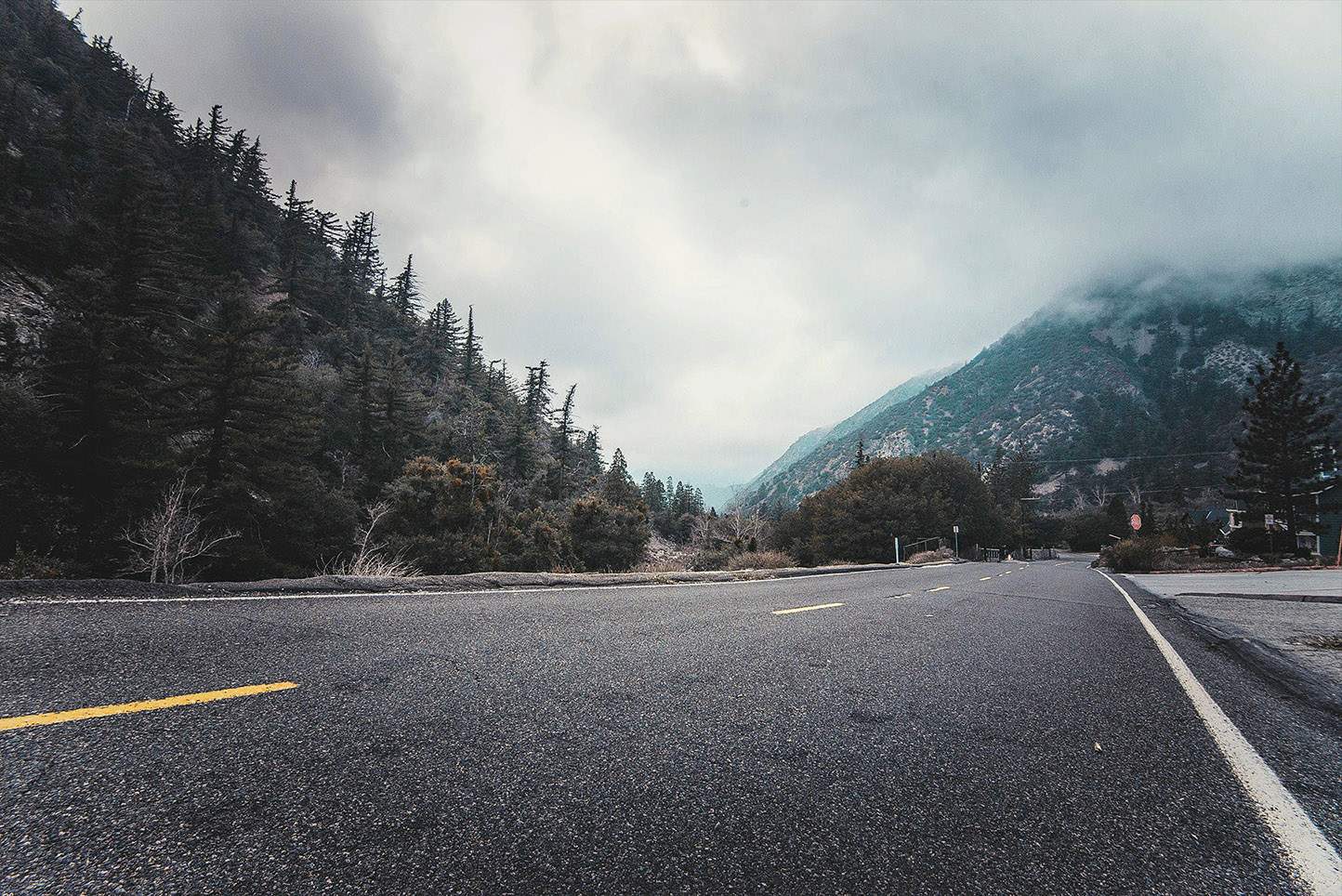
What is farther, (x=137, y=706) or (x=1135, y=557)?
(x=1135, y=557)

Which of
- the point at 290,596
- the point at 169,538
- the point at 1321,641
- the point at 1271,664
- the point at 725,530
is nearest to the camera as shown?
the point at 1271,664

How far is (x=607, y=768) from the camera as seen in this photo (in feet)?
5.75

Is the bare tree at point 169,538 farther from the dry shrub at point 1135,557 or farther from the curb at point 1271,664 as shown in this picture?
the dry shrub at point 1135,557

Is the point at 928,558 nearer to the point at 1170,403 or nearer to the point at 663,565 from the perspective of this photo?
the point at 663,565

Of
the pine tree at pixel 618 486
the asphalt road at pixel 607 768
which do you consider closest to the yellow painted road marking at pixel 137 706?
the asphalt road at pixel 607 768

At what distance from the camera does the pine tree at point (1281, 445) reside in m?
26.7

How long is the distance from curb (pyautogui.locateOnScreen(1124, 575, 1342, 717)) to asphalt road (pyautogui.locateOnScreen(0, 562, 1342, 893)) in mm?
173

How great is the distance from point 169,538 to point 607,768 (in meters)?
15.0

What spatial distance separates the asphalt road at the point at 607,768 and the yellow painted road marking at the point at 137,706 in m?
0.06

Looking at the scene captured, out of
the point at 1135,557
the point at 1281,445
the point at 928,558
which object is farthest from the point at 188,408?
the point at 1281,445

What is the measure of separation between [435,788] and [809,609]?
4.98 metres

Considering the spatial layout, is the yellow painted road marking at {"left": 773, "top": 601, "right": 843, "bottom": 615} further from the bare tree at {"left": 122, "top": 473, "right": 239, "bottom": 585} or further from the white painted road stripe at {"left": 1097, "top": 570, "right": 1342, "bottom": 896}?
the bare tree at {"left": 122, "top": 473, "right": 239, "bottom": 585}

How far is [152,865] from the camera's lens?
3.74 ft

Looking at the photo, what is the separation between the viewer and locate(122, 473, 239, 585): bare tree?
11289mm
